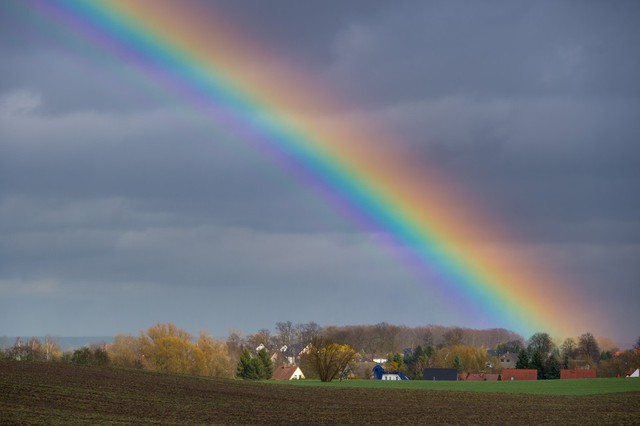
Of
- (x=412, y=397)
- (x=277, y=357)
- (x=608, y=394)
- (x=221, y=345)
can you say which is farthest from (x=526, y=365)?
(x=277, y=357)

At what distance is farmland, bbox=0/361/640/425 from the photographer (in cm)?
4325

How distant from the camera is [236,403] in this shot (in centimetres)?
5597

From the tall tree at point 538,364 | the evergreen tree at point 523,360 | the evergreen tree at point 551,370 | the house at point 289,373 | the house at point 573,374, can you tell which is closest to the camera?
the house at point 573,374

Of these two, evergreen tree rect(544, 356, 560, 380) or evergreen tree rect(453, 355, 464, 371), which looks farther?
evergreen tree rect(453, 355, 464, 371)

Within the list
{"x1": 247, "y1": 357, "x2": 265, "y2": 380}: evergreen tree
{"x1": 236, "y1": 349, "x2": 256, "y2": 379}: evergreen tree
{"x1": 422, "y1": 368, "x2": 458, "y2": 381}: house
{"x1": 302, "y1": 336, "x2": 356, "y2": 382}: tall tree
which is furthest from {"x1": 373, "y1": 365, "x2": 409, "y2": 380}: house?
{"x1": 302, "y1": 336, "x2": 356, "y2": 382}: tall tree

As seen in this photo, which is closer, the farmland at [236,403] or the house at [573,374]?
the farmland at [236,403]

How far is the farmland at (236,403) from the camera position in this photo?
4325 centimetres

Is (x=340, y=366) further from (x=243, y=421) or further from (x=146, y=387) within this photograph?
(x=243, y=421)

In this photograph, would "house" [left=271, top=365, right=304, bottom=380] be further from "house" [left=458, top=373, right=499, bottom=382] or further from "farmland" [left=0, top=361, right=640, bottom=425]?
"farmland" [left=0, top=361, right=640, bottom=425]

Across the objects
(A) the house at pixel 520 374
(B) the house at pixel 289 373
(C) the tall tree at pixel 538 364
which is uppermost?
(C) the tall tree at pixel 538 364

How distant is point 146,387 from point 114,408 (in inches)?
596

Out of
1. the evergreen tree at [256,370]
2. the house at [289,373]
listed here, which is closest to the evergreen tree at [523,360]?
the house at [289,373]

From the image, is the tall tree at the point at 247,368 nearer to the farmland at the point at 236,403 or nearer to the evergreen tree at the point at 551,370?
the evergreen tree at the point at 551,370

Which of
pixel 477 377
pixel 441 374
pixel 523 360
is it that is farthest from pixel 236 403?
pixel 477 377
